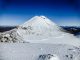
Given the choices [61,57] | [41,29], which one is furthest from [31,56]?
[41,29]

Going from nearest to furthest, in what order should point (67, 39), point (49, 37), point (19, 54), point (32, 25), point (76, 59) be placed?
point (76, 59) < point (19, 54) < point (67, 39) < point (49, 37) < point (32, 25)

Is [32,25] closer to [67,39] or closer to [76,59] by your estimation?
[67,39]

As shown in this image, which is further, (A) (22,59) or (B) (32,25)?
(B) (32,25)

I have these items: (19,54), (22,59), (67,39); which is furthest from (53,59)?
(67,39)

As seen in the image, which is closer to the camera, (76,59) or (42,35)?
(76,59)

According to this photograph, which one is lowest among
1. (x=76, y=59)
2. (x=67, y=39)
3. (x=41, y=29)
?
(x=76, y=59)

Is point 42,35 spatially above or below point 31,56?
above

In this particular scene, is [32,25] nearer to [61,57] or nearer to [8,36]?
[8,36]

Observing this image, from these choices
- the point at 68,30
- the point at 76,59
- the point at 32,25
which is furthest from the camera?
the point at 32,25

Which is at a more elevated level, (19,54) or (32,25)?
→ (32,25)
